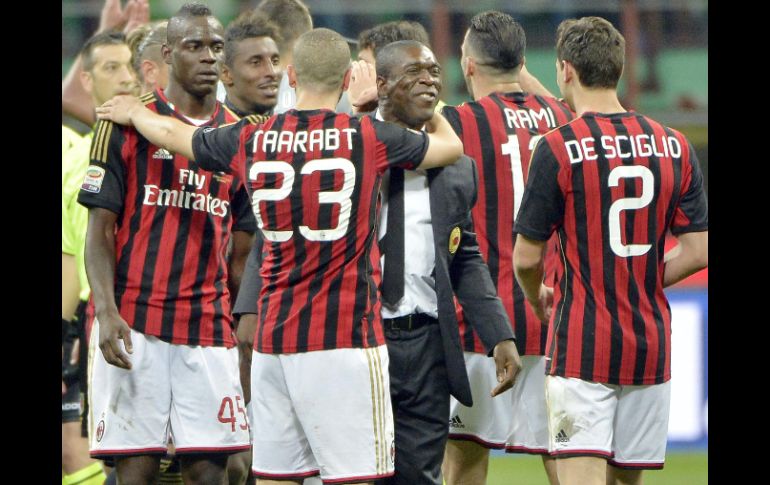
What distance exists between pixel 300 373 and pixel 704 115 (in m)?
7.70

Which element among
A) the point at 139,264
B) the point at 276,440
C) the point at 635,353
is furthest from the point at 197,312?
the point at 635,353

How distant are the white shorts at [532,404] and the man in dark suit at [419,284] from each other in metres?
0.82

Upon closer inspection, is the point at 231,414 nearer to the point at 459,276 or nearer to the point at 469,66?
the point at 459,276

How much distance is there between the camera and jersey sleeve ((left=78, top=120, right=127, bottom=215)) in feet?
15.0

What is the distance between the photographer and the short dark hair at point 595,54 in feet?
14.8

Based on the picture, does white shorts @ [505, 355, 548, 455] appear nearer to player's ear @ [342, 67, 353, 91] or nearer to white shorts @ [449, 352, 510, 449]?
white shorts @ [449, 352, 510, 449]

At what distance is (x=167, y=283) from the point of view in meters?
4.73

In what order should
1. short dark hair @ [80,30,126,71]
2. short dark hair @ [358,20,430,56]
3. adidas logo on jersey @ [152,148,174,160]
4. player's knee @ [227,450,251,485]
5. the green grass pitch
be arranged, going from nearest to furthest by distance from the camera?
adidas logo on jersey @ [152,148,174,160], player's knee @ [227,450,251,485], short dark hair @ [358,20,430,56], short dark hair @ [80,30,126,71], the green grass pitch

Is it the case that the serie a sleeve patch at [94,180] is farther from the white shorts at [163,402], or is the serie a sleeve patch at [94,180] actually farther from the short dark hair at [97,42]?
the short dark hair at [97,42]

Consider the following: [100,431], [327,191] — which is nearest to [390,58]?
[327,191]

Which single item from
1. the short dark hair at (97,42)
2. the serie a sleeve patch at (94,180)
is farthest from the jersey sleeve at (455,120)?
the short dark hair at (97,42)

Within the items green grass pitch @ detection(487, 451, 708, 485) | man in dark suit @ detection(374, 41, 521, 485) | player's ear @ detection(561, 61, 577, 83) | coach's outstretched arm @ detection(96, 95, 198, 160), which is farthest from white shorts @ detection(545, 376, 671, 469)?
green grass pitch @ detection(487, 451, 708, 485)

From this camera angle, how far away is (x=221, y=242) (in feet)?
16.0

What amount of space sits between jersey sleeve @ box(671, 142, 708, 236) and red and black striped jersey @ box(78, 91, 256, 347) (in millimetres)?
1649
